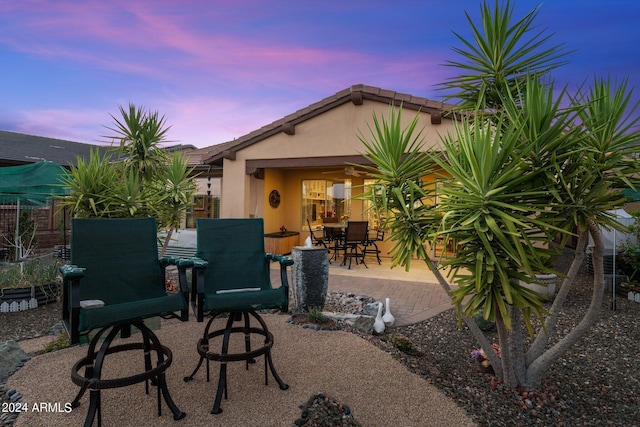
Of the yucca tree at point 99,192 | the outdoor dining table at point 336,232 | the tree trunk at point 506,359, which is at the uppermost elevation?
the yucca tree at point 99,192

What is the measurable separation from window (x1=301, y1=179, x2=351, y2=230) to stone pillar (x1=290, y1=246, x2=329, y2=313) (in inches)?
234

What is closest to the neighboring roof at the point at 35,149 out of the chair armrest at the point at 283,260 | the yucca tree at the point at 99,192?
the yucca tree at the point at 99,192

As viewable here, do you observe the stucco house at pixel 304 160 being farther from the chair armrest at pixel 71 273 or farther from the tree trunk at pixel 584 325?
the chair armrest at pixel 71 273

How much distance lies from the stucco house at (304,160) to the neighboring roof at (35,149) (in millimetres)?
4629

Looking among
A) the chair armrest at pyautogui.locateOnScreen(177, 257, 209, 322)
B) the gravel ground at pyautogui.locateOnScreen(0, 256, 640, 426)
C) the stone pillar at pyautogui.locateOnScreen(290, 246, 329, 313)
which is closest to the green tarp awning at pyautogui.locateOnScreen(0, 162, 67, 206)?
the gravel ground at pyautogui.locateOnScreen(0, 256, 640, 426)

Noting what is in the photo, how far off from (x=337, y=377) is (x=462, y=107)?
2.49m

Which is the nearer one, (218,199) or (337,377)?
(337,377)

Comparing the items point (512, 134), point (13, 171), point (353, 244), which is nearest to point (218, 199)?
point (353, 244)

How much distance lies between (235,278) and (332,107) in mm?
5564

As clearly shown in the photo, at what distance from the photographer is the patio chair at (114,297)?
1985mm

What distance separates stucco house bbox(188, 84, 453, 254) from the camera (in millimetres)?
7156

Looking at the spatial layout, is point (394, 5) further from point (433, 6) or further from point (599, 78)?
point (599, 78)

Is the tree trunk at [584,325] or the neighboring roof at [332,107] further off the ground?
the neighboring roof at [332,107]

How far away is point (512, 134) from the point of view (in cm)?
208
